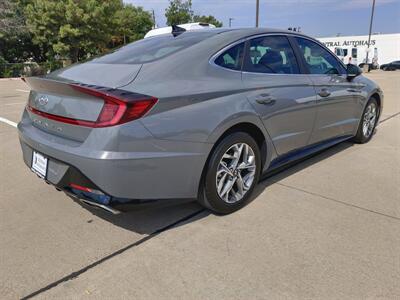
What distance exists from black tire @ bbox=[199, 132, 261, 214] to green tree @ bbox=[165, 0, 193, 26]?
43600mm

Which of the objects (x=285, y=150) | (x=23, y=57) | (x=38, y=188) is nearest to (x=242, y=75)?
(x=285, y=150)

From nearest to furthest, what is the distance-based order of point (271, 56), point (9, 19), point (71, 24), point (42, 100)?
point (42, 100) → point (271, 56) → point (9, 19) → point (71, 24)

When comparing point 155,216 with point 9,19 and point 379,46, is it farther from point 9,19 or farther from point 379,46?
point 379,46

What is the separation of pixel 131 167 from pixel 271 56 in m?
1.92

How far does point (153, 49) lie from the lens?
10.4ft

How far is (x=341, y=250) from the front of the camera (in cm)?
264

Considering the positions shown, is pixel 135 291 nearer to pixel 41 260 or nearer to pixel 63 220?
pixel 41 260

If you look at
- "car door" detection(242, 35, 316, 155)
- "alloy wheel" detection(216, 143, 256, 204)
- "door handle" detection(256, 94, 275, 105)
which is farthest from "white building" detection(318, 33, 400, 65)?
"alloy wheel" detection(216, 143, 256, 204)

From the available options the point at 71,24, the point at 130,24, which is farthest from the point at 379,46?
the point at 71,24

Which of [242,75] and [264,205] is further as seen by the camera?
[264,205]

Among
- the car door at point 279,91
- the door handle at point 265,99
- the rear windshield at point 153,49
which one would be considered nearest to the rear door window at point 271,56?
the car door at point 279,91

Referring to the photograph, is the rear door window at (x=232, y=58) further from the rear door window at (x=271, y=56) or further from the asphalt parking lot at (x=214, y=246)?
the asphalt parking lot at (x=214, y=246)

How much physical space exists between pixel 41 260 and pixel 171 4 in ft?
152

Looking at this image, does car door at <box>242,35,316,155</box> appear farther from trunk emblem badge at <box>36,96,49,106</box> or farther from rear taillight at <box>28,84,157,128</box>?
trunk emblem badge at <box>36,96,49,106</box>
